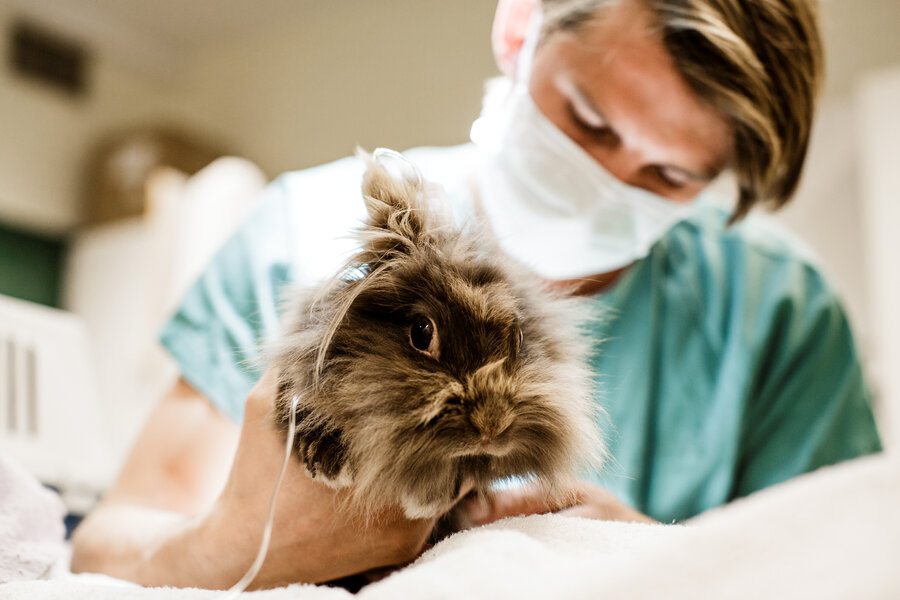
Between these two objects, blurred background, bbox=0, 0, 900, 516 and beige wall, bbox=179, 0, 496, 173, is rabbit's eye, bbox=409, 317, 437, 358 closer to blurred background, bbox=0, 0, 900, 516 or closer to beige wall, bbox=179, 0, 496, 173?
beige wall, bbox=179, 0, 496, 173

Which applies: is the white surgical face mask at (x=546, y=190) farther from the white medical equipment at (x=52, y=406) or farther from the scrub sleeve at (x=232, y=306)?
the white medical equipment at (x=52, y=406)

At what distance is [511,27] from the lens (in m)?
1.03

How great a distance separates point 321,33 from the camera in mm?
2320

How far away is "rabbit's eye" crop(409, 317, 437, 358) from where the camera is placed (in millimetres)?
534

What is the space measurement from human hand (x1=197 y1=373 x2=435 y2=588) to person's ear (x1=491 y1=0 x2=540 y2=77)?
67 cm

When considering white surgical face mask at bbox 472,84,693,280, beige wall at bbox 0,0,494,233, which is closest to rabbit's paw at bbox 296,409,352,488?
white surgical face mask at bbox 472,84,693,280

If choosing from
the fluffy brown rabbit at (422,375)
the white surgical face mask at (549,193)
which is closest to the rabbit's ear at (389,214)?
the fluffy brown rabbit at (422,375)

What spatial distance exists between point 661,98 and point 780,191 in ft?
1.02

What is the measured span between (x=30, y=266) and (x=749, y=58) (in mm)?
3858

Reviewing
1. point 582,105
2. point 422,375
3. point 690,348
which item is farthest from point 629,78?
point 422,375

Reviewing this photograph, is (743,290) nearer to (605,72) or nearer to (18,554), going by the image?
(605,72)

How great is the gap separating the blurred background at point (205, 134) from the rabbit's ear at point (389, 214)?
30.1 inches

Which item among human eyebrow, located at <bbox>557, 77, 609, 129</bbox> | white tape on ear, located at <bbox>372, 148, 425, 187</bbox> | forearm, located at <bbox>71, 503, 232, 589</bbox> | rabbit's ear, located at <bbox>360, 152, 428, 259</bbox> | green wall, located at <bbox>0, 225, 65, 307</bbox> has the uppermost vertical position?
white tape on ear, located at <bbox>372, 148, 425, 187</bbox>

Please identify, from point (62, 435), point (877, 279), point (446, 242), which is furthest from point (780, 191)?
point (877, 279)
